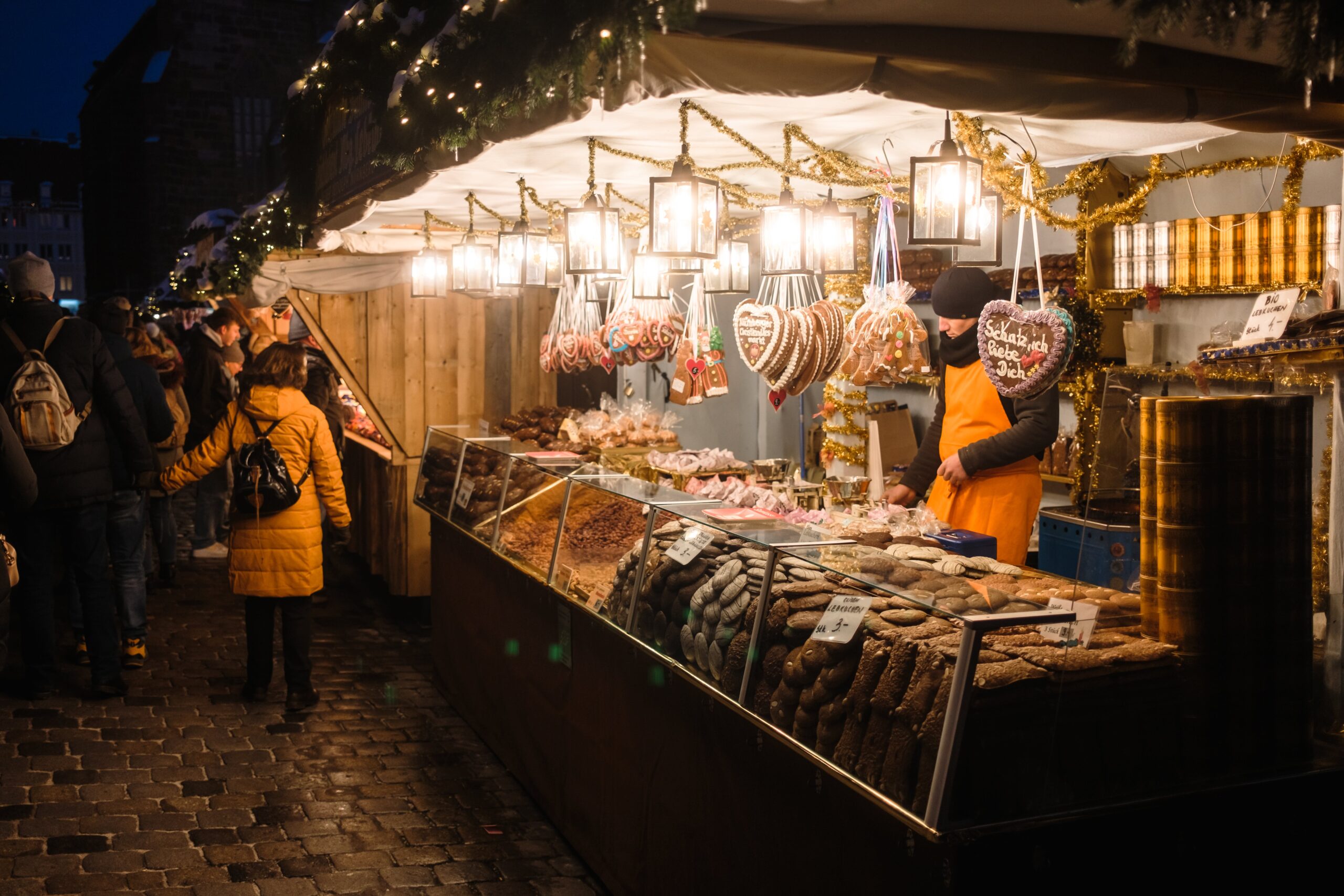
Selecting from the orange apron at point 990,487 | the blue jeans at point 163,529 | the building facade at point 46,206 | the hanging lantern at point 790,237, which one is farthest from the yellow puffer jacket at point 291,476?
the building facade at point 46,206

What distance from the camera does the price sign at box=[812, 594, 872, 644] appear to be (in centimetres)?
288

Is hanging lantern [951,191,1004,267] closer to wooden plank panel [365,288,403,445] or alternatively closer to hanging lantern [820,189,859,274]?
hanging lantern [820,189,859,274]

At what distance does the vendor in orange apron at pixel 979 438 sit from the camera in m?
4.98

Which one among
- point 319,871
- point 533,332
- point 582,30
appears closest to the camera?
point 582,30

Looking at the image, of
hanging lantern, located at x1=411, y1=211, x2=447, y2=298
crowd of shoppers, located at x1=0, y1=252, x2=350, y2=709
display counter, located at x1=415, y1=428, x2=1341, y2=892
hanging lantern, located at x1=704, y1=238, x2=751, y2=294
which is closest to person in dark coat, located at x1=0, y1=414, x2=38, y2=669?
crowd of shoppers, located at x1=0, y1=252, x2=350, y2=709

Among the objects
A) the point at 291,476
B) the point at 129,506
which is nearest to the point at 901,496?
the point at 291,476

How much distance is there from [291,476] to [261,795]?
178cm

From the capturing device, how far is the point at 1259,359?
3324 millimetres

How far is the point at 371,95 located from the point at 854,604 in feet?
15.7

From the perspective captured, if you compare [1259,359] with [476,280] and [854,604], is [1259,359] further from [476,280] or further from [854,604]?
[476,280]

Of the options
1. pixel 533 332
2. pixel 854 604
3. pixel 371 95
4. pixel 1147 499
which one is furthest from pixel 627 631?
pixel 533 332

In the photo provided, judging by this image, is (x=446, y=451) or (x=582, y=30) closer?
(x=582, y=30)

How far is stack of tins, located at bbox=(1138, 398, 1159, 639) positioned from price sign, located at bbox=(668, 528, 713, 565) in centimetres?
138

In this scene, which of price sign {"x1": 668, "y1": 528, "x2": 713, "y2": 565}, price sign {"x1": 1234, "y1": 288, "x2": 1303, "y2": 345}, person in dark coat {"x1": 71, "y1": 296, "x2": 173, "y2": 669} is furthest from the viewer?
person in dark coat {"x1": 71, "y1": 296, "x2": 173, "y2": 669}
